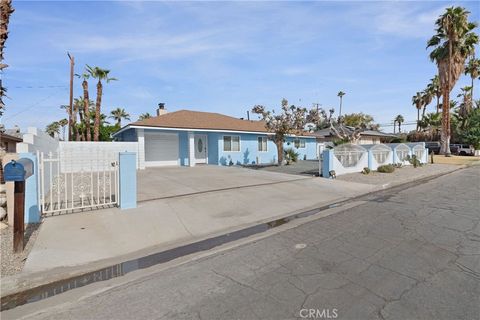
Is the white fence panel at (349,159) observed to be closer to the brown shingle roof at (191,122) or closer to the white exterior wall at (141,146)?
the brown shingle roof at (191,122)

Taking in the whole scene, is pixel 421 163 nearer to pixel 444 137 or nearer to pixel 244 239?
pixel 444 137

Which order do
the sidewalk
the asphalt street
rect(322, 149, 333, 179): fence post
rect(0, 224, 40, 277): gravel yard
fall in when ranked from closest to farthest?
the asphalt street → rect(0, 224, 40, 277): gravel yard → the sidewalk → rect(322, 149, 333, 179): fence post

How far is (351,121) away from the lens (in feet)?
163

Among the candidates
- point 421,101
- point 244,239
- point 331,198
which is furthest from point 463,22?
point 244,239

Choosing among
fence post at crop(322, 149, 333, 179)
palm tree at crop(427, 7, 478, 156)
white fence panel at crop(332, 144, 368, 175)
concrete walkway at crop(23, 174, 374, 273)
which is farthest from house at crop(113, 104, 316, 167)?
palm tree at crop(427, 7, 478, 156)

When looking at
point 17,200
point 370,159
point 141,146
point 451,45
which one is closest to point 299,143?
point 370,159

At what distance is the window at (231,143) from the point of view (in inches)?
892

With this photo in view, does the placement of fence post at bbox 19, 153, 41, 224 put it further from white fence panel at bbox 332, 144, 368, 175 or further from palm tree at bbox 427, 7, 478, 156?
palm tree at bbox 427, 7, 478, 156

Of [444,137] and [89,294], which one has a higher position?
[444,137]

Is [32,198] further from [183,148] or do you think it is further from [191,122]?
[191,122]

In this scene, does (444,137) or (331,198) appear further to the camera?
(444,137)

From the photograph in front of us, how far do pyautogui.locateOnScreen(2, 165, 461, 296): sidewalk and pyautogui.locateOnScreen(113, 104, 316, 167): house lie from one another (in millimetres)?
10597

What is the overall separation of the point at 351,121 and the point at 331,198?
4350 cm

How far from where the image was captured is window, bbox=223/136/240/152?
Answer: 2266cm
